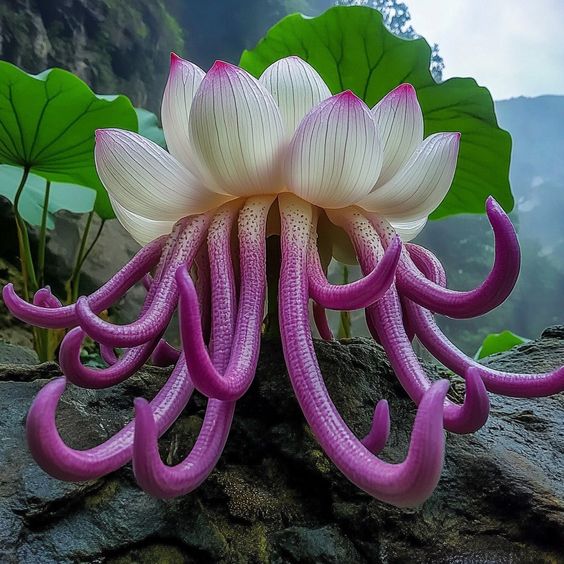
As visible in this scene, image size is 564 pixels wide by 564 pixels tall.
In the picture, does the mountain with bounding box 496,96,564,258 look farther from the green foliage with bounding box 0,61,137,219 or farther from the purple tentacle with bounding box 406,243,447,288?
the purple tentacle with bounding box 406,243,447,288

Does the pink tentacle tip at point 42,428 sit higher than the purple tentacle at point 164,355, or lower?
lower

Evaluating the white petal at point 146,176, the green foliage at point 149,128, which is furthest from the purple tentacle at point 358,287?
the green foliage at point 149,128

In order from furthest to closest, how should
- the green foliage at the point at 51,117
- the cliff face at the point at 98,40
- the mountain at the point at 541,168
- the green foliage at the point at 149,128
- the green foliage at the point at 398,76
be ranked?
the mountain at the point at 541,168
the cliff face at the point at 98,40
the green foliage at the point at 149,128
the green foliage at the point at 398,76
the green foliage at the point at 51,117

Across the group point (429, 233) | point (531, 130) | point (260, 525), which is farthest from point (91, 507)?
point (531, 130)

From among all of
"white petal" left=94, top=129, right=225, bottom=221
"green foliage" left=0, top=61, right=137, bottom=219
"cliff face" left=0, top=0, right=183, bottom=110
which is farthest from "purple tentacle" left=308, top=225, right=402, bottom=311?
"cliff face" left=0, top=0, right=183, bottom=110

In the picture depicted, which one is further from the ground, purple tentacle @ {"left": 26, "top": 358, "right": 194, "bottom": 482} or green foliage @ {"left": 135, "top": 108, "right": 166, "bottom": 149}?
green foliage @ {"left": 135, "top": 108, "right": 166, "bottom": 149}

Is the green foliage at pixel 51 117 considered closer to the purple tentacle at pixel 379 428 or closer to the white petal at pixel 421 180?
the white petal at pixel 421 180

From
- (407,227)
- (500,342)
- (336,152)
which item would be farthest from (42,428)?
(500,342)
